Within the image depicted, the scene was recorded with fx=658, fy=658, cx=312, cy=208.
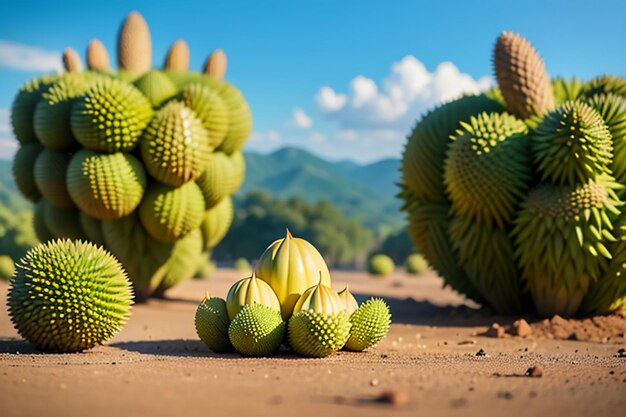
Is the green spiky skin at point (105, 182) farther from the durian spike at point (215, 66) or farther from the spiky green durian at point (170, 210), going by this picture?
the durian spike at point (215, 66)

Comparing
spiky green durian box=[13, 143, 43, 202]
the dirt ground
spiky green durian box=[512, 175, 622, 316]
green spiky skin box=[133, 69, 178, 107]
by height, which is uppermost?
green spiky skin box=[133, 69, 178, 107]

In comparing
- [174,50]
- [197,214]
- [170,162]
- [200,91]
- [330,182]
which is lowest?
[197,214]

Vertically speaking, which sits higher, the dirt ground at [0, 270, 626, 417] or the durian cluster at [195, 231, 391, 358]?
the durian cluster at [195, 231, 391, 358]

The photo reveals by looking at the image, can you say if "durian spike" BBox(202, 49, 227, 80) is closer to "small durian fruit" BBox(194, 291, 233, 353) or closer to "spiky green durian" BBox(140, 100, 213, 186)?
"spiky green durian" BBox(140, 100, 213, 186)

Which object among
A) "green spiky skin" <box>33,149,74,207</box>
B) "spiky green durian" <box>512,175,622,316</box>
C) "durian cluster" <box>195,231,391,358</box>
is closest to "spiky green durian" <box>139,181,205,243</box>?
"green spiky skin" <box>33,149,74,207</box>

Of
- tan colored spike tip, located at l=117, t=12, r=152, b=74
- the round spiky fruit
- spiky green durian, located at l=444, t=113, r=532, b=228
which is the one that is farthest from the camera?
tan colored spike tip, located at l=117, t=12, r=152, b=74

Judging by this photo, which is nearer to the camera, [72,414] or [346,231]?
[72,414]

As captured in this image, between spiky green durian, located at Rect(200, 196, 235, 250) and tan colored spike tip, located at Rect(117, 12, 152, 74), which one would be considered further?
tan colored spike tip, located at Rect(117, 12, 152, 74)

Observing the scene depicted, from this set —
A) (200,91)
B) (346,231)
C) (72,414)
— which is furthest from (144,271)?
(346,231)

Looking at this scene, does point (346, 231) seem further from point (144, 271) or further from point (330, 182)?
point (330, 182)
